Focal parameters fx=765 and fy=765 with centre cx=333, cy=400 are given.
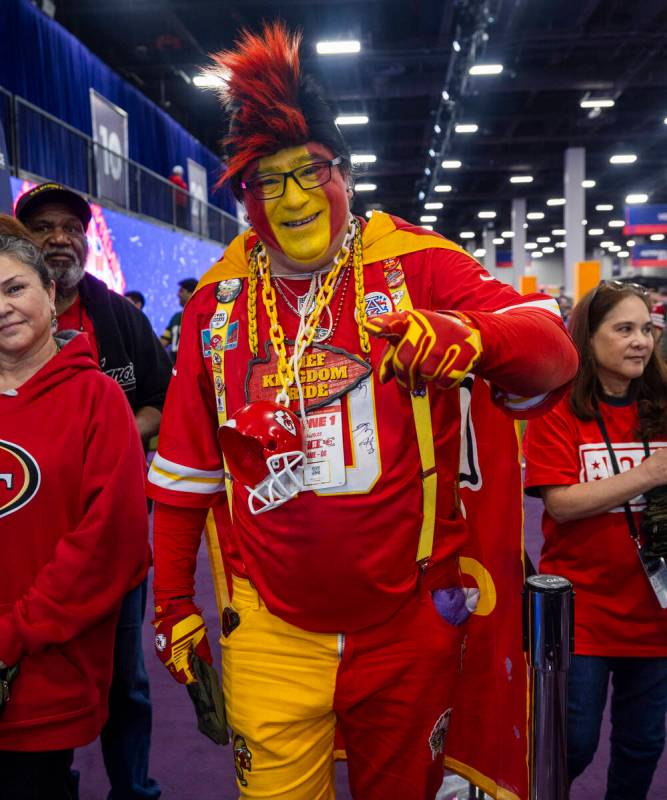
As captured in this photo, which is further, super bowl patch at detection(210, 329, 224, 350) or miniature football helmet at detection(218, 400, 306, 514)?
super bowl patch at detection(210, 329, 224, 350)

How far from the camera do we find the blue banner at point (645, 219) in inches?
715

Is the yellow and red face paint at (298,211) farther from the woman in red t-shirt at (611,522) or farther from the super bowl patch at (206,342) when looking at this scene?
the woman in red t-shirt at (611,522)

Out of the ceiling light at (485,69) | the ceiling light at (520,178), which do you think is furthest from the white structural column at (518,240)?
the ceiling light at (485,69)

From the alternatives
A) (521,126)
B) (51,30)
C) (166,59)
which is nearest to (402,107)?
(521,126)

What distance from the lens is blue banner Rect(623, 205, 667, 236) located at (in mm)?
18156

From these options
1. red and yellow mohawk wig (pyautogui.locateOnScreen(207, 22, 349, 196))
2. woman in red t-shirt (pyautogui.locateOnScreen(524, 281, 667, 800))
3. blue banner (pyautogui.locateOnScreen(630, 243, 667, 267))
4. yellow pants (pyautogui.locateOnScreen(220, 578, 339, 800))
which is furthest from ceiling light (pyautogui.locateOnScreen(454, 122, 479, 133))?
yellow pants (pyautogui.locateOnScreen(220, 578, 339, 800))

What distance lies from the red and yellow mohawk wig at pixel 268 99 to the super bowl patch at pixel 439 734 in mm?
1063

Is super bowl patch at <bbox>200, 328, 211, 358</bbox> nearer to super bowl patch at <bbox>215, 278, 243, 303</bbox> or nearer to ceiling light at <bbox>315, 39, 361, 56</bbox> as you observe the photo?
super bowl patch at <bbox>215, 278, 243, 303</bbox>

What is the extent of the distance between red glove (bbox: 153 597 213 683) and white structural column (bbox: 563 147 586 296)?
14855mm

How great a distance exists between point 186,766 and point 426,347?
6.79ft

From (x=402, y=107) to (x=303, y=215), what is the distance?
14.8 meters

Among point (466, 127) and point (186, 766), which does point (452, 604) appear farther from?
point (466, 127)

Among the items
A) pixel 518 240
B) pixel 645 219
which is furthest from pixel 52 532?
pixel 518 240

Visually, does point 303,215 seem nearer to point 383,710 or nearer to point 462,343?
point 462,343
